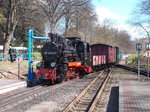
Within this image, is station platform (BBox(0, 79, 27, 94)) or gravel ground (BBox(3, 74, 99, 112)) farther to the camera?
station platform (BBox(0, 79, 27, 94))

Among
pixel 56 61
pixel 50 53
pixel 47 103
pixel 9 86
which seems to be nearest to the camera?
pixel 47 103

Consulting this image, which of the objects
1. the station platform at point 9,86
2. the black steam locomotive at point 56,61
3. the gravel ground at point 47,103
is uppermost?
the black steam locomotive at point 56,61

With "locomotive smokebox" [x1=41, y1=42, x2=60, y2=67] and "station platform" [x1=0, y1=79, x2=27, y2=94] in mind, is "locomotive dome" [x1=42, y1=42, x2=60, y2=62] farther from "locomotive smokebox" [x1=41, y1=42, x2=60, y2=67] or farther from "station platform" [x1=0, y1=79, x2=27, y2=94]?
"station platform" [x1=0, y1=79, x2=27, y2=94]

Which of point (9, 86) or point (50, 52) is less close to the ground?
point (50, 52)

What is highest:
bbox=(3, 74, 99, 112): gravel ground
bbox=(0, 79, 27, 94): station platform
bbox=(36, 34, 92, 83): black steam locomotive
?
bbox=(36, 34, 92, 83): black steam locomotive

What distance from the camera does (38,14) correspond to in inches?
1262

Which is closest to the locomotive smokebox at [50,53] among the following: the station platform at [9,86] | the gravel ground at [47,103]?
the station platform at [9,86]

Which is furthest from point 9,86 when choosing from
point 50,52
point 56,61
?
point 50,52

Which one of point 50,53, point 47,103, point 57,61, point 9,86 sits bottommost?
point 47,103

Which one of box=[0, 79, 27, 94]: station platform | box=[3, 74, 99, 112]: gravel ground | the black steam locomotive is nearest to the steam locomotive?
the black steam locomotive

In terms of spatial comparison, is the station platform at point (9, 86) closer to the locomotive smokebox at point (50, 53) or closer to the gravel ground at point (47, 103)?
the locomotive smokebox at point (50, 53)

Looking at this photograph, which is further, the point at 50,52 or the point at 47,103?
the point at 50,52

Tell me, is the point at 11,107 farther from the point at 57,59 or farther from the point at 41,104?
the point at 57,59

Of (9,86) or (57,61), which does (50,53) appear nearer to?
(57,61)
